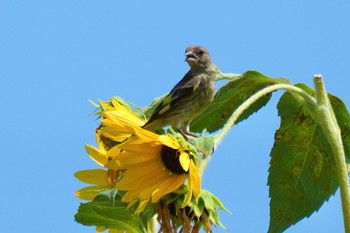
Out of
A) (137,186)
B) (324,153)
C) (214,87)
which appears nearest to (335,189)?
(324,153)

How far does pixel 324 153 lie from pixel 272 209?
0.30 m

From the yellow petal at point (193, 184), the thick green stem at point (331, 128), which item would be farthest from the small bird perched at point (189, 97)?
the thick green stem at point (331, 128)

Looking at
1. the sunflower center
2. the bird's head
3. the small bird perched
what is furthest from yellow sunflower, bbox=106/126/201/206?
the bird's head

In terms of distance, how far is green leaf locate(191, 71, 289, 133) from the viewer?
4957 millimetres

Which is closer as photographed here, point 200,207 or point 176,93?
point 200,207

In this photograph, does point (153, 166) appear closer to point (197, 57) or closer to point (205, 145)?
point (205, 145)

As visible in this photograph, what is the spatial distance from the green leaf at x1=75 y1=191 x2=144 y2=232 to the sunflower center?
0.19 metres

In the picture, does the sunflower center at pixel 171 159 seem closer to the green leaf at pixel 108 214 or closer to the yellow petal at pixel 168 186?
the yellow petal at pixel 168 186

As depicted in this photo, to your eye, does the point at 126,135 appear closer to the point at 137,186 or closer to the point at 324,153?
the point at 137,186

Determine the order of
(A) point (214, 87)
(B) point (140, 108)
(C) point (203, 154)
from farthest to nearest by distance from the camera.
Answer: (A) point (214, 87), (B) point (140, 108), (C) point (203, 154)

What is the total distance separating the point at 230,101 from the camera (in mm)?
5016

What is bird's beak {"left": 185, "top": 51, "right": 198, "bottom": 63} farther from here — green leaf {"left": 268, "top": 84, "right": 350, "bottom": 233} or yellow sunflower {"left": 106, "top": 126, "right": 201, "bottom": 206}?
yellow sunflower {"left": 106, "top": 126, "right": 201, "bottom": 206}

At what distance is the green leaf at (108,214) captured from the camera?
428cm

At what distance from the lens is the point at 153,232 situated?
14.4 feet
